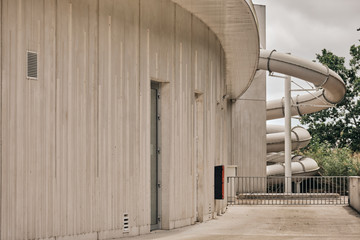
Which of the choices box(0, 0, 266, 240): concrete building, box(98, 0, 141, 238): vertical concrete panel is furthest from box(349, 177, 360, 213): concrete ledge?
box(98, 0, 141, 238): vertical concrete panel

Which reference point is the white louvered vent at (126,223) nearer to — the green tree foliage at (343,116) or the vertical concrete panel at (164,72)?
the vertical concrete panel at (164,72)

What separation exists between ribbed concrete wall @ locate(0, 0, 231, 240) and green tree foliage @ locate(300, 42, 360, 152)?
36598 millimetres

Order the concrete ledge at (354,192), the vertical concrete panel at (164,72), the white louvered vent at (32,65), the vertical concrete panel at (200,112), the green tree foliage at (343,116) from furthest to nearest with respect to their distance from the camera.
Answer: the green tree foliage at (343,116) → the concrete ledge at (354,192) → the vertical concrete panel at (200,112) → the vertical concrete panel at (164,72) → the white louvered vent at (32,65)

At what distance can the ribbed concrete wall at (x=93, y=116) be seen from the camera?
9.93m

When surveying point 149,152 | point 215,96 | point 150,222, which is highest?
point 215,96

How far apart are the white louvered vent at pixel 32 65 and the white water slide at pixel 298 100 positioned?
55.5 feet

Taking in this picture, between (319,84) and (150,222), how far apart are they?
15.5 meters

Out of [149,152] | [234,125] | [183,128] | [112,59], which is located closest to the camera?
[112,59]

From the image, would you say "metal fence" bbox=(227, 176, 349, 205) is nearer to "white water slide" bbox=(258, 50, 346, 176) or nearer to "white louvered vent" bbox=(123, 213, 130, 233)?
"white water slide" bbox=(258, 50, 346, 176)

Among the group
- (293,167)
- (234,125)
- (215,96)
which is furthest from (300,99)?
(215,96)

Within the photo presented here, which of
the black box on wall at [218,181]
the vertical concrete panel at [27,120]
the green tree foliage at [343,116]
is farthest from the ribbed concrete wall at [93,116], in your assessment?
the green tree foliage at [343,116]

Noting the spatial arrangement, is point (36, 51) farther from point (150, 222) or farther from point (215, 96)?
point (215, 96)

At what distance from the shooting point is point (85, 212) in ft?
36.3

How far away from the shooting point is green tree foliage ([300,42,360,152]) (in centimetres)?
4953
